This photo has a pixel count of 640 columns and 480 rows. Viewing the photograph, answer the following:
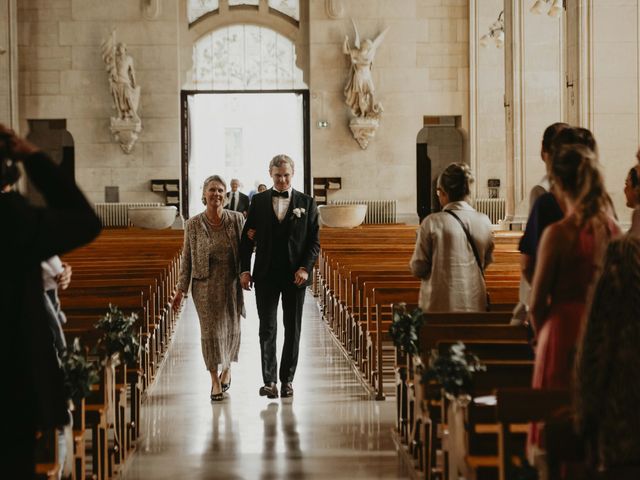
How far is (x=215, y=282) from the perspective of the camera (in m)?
7.48

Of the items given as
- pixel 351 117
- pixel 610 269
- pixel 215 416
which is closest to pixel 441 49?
pixel 351 117

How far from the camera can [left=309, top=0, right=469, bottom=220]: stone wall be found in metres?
23.5

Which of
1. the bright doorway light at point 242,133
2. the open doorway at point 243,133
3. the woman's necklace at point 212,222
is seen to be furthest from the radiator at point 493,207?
the woman's necklace at point 212,222

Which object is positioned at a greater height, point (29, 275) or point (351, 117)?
point (351, 117)

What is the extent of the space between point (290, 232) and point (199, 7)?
57.1 feet

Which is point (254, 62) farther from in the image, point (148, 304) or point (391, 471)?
point (391, 471)

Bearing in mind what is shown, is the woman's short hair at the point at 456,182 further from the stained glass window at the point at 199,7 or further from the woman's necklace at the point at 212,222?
the stained glass window at the point at 199,7

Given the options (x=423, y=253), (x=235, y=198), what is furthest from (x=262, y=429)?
(x=235, y=198)

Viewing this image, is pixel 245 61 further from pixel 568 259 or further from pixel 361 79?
pixel 568 259

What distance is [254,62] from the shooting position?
2391 cm

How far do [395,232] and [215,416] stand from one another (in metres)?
10.6

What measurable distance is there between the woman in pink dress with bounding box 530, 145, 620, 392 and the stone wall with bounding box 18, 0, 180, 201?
795 inches

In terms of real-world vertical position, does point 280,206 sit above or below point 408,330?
above

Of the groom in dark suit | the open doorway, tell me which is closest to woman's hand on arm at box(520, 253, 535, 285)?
the groom in dark suit
